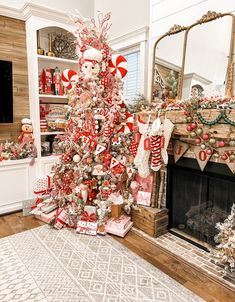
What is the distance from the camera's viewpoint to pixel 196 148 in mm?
2211

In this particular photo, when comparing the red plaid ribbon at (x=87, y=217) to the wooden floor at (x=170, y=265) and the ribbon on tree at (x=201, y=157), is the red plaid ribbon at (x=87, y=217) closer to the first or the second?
the wooden floor at (x=170, y=265)

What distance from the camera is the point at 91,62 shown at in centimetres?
260

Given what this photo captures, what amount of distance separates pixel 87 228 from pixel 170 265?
36.5 inches

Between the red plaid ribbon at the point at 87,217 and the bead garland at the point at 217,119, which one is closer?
the bead garland at the point at 217,119

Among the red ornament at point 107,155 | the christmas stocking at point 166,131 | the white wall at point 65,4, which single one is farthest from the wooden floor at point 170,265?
the white wall at point 65,4

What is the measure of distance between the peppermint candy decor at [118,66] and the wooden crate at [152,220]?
153 centimetres

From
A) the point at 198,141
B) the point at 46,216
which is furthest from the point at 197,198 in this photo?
the point at 46,216

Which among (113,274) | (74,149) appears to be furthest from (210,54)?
(113,274)

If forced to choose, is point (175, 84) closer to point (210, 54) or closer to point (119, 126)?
point (210, 54)

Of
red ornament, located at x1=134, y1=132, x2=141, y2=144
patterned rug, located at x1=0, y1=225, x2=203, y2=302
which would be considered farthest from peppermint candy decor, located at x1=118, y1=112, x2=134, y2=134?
patterned rug, located at x1=0, y1=225, x2=203, y2=302

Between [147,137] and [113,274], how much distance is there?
50.4 inches

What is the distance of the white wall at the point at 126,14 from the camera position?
3143 mm

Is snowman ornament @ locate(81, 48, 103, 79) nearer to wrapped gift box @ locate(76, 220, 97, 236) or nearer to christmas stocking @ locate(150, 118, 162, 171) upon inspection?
christmas stocking @ locate(150, 118, 162, 171)

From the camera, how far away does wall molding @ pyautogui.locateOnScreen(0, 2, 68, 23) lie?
3.05m
